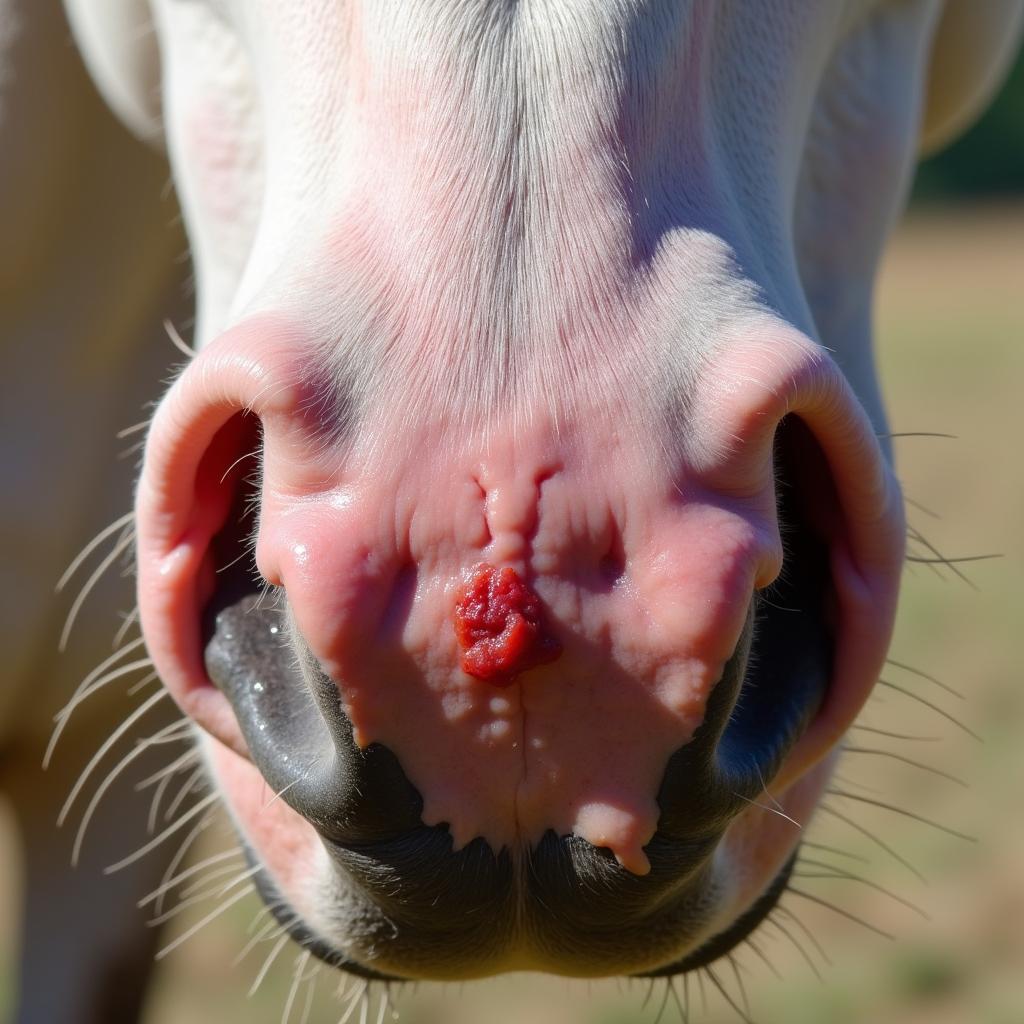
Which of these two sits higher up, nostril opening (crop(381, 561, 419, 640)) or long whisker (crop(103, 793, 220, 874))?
nostril opening (crop(381, 561, 419, 640))

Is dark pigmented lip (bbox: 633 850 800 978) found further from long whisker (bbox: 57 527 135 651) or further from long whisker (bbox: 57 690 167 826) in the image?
long whisker (bbox: 57 527 135 651)

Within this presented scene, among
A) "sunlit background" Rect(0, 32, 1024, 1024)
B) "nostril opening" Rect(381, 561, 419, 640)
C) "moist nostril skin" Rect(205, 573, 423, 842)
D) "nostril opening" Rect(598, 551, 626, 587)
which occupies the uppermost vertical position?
"nostril opening" Rect(381, 561, 419, 640)

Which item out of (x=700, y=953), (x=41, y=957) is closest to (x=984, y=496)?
(x=41, y=957)

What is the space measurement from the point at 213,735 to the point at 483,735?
0.96 feet

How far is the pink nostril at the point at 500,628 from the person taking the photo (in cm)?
86

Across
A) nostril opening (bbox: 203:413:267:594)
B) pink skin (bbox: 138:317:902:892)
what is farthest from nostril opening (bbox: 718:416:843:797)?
nostril opening (bbox: 203:413:267:594)

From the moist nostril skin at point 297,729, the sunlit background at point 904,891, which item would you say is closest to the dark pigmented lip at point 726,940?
the sunlit background at point 904,891

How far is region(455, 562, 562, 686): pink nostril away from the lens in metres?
0.86

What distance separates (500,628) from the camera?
0.86 meters

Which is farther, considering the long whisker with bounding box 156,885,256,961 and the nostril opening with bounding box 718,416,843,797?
the long whisker with bounding box 156,885,256,961

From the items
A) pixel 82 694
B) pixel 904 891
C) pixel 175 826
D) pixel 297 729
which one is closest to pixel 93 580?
pixel 82 694

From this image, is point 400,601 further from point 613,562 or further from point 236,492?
point 236,492

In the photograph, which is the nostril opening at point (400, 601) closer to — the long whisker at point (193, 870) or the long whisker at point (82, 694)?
the long whisker at point (82, 694)

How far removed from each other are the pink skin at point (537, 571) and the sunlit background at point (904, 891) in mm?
346
